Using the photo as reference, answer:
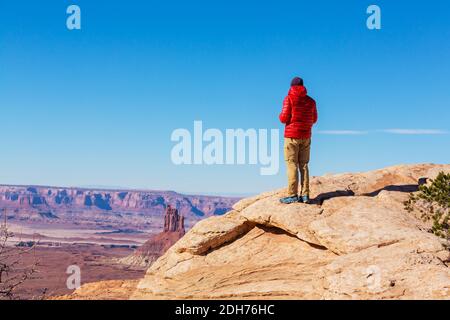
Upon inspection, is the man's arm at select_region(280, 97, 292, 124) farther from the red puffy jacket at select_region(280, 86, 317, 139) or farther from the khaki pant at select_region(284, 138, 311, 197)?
the khaki pant at select_region(284, 138, 311, 197)

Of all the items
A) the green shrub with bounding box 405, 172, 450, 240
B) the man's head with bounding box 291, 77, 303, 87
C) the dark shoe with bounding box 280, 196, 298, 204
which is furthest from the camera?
the dark shoe with bounding box 280, 196, 298, 204

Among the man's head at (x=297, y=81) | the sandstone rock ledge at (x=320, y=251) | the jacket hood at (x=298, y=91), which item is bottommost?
the sandstone rock ledge at (x=320, y=251)

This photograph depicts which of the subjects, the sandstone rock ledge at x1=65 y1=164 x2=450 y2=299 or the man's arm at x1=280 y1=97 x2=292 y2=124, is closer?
the sandstone rock ledge at x1=65 y1=164 x2=450 y2=299

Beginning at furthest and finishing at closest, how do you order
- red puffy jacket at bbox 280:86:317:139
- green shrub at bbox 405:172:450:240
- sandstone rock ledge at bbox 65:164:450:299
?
green shrub at bbox 405:172:450:240, red puffy jacket at bbox 280:86:317:139, sandstone rock ledge at bbox 65:164:450:299

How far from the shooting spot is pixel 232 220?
62.7 ft

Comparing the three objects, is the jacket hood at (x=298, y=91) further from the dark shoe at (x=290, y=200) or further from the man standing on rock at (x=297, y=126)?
the dark shoe at (x=290, y=200)

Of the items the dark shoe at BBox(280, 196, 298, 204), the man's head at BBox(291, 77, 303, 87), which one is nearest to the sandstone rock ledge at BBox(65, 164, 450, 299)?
the dark shoe at BBox(280, 196, 298, 204)

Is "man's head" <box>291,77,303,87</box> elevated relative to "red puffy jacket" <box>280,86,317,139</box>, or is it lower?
elevated

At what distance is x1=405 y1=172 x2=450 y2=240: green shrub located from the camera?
57.9 feet

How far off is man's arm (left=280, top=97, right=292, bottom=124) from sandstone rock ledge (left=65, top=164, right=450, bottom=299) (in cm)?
296

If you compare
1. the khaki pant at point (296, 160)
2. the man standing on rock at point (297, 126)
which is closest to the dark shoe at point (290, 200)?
the khaki pant at point (296, 160)

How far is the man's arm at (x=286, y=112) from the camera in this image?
16938mm
